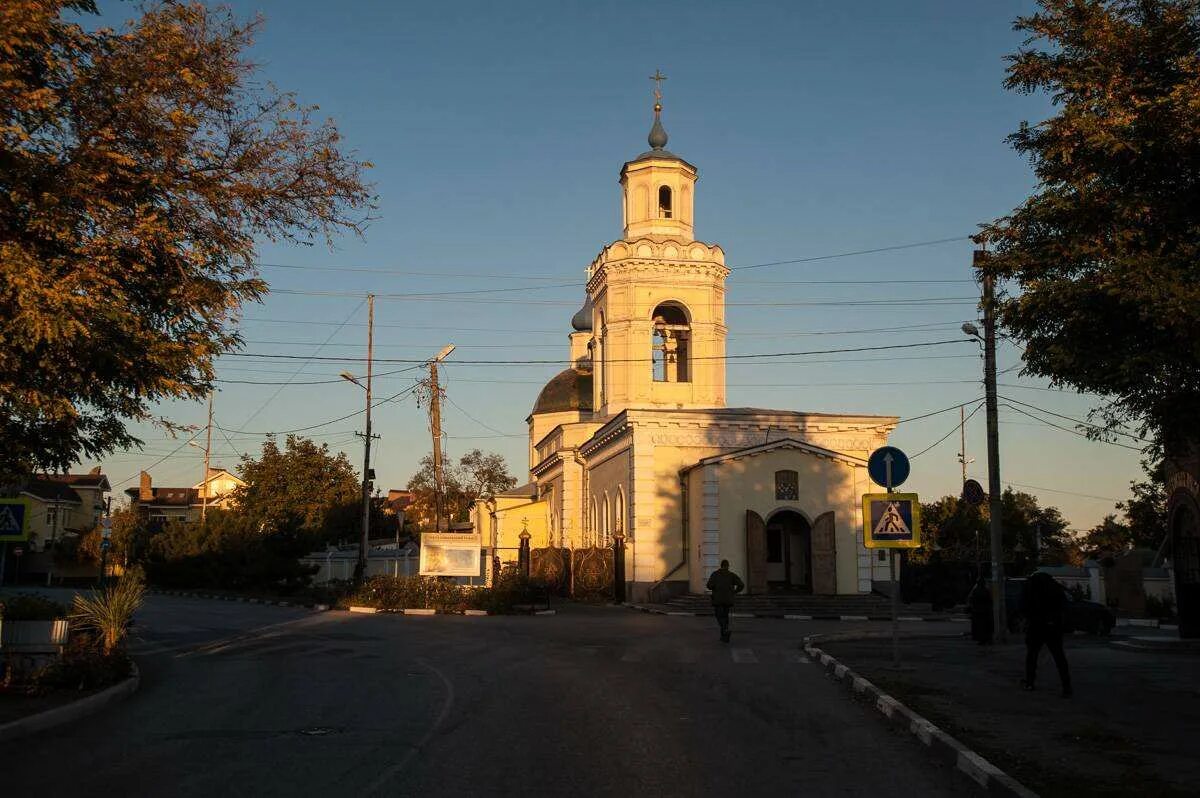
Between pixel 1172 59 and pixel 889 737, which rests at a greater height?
pixel 1172 59

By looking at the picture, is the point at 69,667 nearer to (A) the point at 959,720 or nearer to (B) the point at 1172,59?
(A) the point at 959,720

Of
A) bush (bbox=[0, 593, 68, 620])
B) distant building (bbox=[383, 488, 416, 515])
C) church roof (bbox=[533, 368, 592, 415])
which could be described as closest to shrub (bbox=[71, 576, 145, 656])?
bush (bbox=[0, 593, 68, 620])

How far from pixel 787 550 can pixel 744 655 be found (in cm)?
2069

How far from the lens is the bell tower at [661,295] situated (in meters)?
42.9

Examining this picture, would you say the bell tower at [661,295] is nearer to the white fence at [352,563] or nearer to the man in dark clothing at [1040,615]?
the white fence at [352,563]

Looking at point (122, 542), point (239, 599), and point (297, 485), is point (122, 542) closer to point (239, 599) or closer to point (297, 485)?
point (297, 485)

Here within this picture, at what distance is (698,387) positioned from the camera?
141 ft

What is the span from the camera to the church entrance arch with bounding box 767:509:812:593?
38.2 m

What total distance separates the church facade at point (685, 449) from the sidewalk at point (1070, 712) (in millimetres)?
16967

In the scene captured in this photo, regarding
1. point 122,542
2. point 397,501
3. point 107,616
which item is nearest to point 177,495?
point 397,501

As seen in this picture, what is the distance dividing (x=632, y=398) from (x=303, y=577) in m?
17.2

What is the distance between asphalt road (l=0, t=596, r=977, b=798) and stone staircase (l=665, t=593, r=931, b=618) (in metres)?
14.7

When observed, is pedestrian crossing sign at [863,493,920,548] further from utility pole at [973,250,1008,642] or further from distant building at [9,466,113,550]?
distant building at [9,466,113,550]

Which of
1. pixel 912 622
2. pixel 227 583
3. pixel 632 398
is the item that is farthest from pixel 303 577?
pixel 912 622
